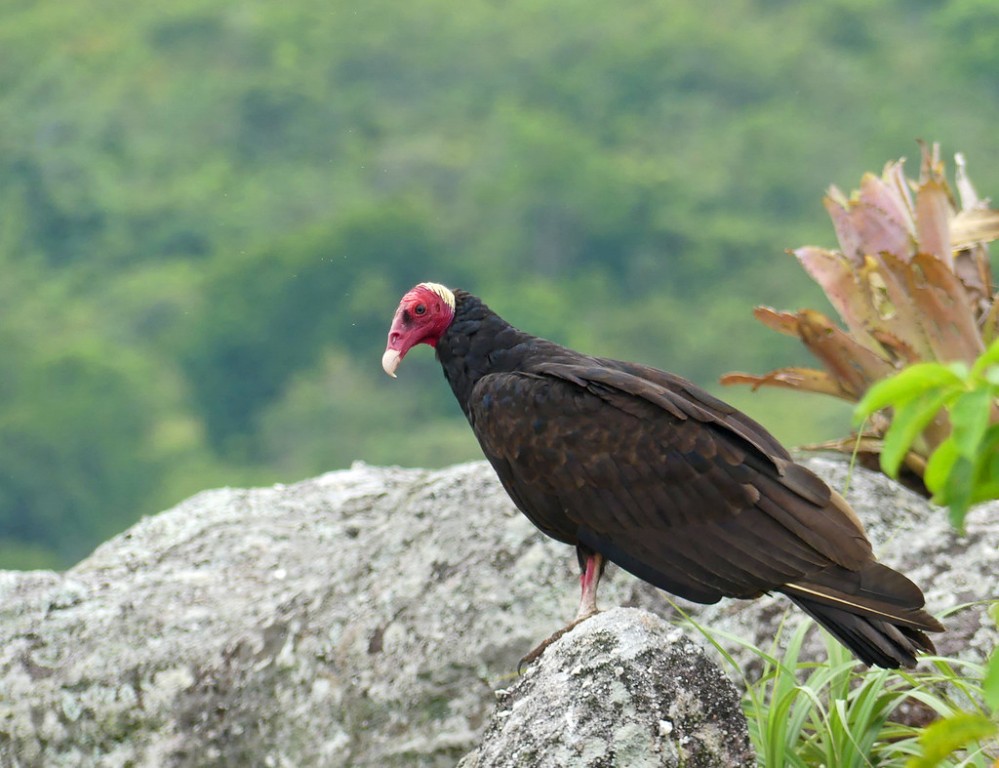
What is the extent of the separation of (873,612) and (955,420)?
1907mm

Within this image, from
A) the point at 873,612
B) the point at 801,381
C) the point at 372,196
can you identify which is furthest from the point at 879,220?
the point at 372,196

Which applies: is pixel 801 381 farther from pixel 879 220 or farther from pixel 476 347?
pixel 476 347

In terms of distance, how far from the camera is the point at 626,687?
10.3 feet

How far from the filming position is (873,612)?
3.38m

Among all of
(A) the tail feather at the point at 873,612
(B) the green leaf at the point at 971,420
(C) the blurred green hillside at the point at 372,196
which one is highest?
(C) the blurred green hillside at the point at 372,196

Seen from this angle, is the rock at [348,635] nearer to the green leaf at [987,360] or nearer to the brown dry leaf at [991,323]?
the brown dry leaf at [991,323]

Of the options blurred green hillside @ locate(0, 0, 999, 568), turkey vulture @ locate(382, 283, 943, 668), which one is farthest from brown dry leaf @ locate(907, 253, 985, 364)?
blurred green hillside @ locate(0, 0, 999, 568)

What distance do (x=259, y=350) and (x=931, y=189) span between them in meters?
46.1

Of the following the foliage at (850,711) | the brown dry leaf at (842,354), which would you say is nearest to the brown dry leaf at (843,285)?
the brown dry leaf at (842,354)

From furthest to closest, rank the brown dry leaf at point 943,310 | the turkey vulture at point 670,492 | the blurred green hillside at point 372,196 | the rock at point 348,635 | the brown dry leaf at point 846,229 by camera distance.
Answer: the blurred green hillside at point 372,196
the brown dry leaf at point 846,229
the brown dry leaf at point 943,310
the rock at point 348,635
the turkey vulture at point 670,492

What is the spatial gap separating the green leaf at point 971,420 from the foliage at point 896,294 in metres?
3.36

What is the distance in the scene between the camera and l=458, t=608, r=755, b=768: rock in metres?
3.08

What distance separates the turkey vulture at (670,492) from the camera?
3.55m

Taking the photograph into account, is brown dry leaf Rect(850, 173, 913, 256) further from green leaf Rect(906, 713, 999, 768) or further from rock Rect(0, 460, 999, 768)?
green leaf Rect(906, 713, 999, 768)
